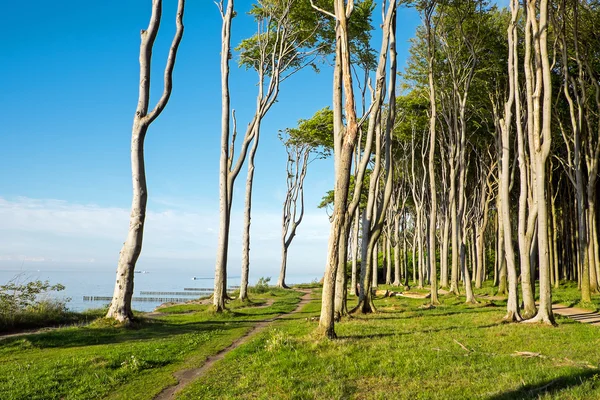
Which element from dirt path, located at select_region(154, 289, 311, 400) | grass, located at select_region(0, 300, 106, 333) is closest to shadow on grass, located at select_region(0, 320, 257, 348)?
dirt path, located at select_region(154, 289, 311, 400)

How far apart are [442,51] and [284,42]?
293 inches

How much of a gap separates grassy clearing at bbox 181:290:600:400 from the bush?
7.04 meters

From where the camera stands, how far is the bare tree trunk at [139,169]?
12.2 m

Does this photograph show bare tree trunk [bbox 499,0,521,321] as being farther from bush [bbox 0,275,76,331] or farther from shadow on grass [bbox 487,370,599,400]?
bush [bbox 0,275,76,331]

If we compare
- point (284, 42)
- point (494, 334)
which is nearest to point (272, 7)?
point (284, 42)

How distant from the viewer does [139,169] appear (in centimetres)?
1301

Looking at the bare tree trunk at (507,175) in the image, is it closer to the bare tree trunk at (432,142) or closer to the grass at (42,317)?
the bare tree trunk at (432,142)

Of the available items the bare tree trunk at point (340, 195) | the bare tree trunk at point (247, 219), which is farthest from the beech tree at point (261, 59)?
the bare tree trunk at point (340, 195)

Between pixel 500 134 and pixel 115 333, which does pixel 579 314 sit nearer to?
pixel 500 134

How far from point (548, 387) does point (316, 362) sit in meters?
3.29

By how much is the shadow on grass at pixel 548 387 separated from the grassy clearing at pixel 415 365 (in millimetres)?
11

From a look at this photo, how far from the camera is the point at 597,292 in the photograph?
65.6 feet

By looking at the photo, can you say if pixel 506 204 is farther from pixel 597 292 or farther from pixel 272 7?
pixel 272 7

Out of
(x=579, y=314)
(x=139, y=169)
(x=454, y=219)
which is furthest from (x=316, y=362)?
(x=454, y=219)
